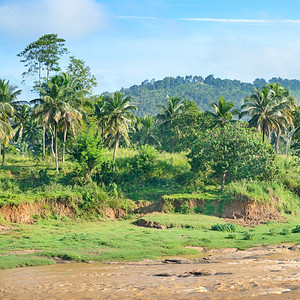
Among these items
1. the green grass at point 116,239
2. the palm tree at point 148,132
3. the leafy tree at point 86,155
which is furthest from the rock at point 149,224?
the palm tree at point 148,132

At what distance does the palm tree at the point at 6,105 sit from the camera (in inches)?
1432

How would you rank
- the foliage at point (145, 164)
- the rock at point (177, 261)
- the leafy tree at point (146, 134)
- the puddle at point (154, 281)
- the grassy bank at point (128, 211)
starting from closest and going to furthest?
the puddle at point (154, 281) < the rock at point (177, 261) < the grassy bank at point (128, 211) < the foliage at point (145, 164) < the leafy tree at point (146, 134)

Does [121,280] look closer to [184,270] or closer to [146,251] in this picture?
[184,270]

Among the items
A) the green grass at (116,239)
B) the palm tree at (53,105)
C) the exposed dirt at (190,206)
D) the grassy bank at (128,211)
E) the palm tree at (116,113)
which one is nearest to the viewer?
the green grass at (116,239)

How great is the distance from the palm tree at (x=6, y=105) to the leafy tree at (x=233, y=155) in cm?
1557

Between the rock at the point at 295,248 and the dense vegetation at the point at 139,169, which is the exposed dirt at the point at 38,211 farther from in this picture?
the rock at the point at 295,248

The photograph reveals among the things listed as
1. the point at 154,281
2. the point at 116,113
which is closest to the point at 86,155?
the point at 116,113

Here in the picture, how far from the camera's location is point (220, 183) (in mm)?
37375

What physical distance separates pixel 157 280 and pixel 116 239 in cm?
945

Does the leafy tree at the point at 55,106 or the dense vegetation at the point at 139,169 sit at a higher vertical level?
the leafy tree at the point at 55,106

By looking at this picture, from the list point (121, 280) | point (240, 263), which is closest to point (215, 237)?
point (240, 263)

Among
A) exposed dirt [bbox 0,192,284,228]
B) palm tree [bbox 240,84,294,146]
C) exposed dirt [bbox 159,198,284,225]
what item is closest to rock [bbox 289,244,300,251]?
exposed dirt [bbox 0,192,284,228]

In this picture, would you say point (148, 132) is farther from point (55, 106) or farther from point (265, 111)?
point (55, 106)

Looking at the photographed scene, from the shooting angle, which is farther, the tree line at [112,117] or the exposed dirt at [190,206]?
the tree line at [112,117]
